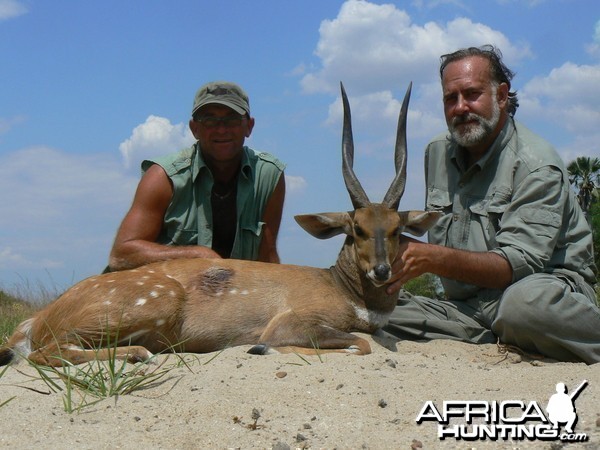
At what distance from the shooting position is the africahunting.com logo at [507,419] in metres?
3.36

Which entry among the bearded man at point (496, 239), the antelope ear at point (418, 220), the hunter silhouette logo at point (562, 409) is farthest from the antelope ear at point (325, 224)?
the hunter silhouette logo at point (562, 409)

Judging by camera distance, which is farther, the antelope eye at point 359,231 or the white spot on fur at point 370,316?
the white spot on fur at point 370,316

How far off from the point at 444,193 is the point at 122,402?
396 centimetres

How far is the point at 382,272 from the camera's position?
568cm

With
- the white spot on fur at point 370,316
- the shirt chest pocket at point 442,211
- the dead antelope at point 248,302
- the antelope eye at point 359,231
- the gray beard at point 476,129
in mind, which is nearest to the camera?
the dead antelope at point 248,302

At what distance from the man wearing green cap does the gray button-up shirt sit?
1717mm

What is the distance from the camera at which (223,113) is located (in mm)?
7258

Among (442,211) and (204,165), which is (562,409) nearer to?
(442,211)

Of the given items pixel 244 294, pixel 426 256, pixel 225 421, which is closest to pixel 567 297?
pixel 426 256

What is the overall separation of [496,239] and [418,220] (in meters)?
0.68

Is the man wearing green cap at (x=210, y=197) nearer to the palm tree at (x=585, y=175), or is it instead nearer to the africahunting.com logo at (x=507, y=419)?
the africahunting.com logo at (x=507, y=419)

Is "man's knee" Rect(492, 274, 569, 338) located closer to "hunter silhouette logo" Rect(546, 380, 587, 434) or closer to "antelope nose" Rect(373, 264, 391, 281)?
"antelope nose" Rect(373, 264, 391, 281)

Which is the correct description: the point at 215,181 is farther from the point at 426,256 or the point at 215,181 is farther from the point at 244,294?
the point at 426,256

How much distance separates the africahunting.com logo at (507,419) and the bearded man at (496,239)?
6.58ft
